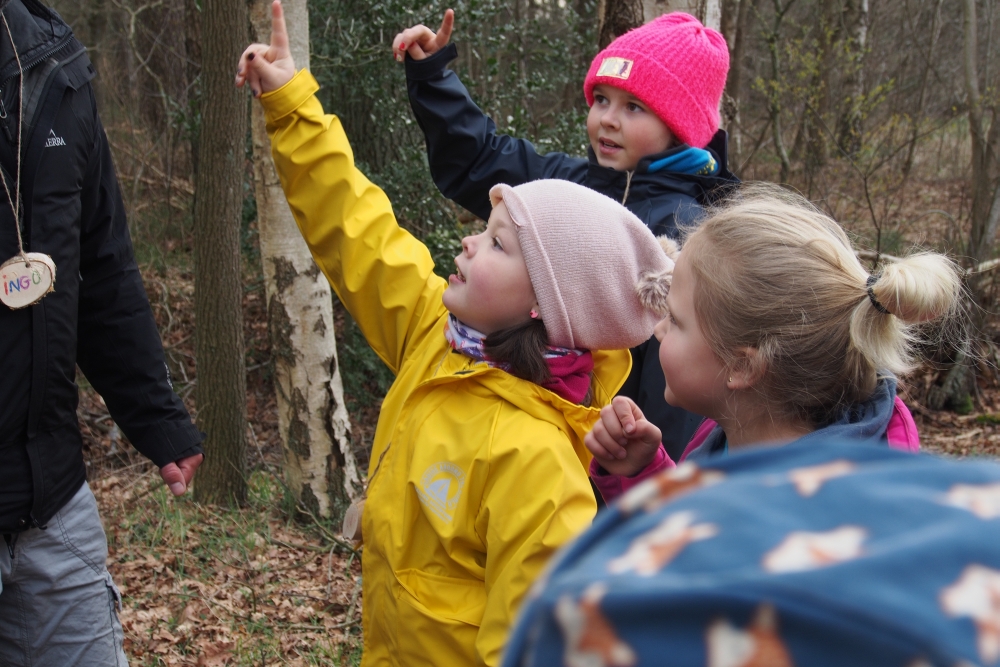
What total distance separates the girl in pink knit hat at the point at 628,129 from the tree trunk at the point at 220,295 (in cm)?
273

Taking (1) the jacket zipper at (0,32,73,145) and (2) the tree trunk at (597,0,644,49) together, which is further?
(2) the tree trunk at (597,0,644,49)

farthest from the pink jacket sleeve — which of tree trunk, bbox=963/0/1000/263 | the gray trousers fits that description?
tree trunk, bbox=963/0/1000/263

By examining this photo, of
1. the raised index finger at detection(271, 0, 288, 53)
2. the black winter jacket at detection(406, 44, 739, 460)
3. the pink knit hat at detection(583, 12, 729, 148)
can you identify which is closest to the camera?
the raised index finger at detection(271, 0, 288, 53)

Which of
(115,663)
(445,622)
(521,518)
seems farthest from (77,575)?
(521,518)

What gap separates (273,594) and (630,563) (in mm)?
3851

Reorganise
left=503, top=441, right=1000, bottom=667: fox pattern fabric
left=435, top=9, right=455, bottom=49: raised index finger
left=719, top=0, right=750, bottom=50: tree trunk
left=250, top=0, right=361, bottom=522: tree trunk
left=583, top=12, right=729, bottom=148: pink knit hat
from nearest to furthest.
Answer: left=503, top=441, right=1000, bottom=667: fox pattern fabric → left=435, top=9, right=455, bottom=49: raised index finger → left=583, top=12, right=729, bottom=148: pink knit hat → left=250, top=0, right=361, bottom=522: tree trunk → left=719, top=0, right=750, bottom=50: tree trunk

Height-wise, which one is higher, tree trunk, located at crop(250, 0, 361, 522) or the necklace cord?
the necklace cord

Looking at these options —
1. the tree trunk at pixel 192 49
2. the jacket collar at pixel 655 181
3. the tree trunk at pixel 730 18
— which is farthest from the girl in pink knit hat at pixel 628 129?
the tree trunk at pixel 730 18

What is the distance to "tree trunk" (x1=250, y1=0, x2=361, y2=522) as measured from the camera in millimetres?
4539

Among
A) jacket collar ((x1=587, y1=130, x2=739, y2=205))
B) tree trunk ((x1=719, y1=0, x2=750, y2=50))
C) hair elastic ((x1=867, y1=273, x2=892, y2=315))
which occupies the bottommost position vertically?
hair elastic ((x1=867, y1=273, x2=892, y2=315))

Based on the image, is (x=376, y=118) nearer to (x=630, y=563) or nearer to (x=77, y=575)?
(x=77, y=575)

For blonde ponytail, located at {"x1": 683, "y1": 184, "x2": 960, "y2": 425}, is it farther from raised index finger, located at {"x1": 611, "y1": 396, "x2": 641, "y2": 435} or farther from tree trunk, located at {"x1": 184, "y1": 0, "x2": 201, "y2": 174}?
tree trunk, located at {"x1": 184, "y1": 0, "x2": 201, "y2": 174}

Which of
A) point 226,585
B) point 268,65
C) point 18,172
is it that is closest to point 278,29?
point 268,65

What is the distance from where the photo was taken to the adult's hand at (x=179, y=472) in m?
2.43
